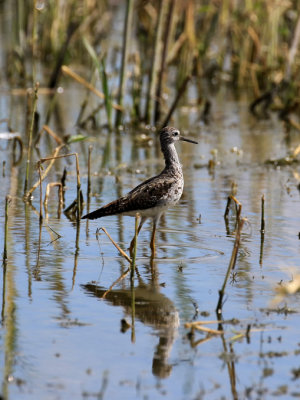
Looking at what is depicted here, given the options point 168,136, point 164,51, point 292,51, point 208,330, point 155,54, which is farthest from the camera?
point 292,51

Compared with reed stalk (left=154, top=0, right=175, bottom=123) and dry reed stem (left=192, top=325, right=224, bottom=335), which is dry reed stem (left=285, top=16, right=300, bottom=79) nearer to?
reed stalk (left=154, top=0, right=175, bottom=123)

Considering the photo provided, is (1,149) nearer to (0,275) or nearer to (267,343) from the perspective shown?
(0,275)

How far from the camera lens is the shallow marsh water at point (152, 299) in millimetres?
4551

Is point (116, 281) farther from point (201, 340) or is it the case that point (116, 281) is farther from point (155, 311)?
point (201, 340)

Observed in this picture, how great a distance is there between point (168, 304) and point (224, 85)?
11808 mm

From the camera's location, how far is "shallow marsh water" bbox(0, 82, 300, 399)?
455 cm

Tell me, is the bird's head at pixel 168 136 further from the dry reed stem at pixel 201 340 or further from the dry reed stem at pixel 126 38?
the dry reed stem at pixel 126 38

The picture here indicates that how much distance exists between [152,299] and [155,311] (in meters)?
0.27

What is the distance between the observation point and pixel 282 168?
11.0m

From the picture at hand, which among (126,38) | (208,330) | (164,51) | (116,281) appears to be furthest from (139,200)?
(164,51)

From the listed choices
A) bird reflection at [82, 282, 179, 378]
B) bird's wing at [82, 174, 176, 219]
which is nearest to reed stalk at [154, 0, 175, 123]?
bird's wing at [82, 174, 176, 219]

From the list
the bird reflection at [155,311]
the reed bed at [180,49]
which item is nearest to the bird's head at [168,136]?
the bird reflection at [155,311]

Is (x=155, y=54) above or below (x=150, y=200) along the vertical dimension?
above

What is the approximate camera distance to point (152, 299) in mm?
5973
